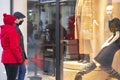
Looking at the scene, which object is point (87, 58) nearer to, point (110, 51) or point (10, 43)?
point (110, 51)

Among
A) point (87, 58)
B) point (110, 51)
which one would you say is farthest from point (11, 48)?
point (110, 51)

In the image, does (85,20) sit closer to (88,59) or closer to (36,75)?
(88,59)

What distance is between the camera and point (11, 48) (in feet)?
20.2

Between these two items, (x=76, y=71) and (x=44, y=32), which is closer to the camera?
(x=76, y=71)

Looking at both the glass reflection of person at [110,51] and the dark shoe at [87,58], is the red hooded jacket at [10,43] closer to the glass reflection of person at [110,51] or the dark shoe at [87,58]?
the dark shoe at [87,58]

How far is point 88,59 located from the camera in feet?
21.3

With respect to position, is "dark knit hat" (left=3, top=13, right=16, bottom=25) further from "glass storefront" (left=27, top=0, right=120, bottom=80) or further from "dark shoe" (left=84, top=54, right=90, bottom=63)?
"dark shoe" (left=84, top=54, right=90, bottom=63)

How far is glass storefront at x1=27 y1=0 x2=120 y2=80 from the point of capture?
6.40m

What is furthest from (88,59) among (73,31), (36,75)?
(36,75)

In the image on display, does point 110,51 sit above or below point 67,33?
below

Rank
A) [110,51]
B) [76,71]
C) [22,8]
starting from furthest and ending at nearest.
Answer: [22,8] < [76,71] < [110,51]

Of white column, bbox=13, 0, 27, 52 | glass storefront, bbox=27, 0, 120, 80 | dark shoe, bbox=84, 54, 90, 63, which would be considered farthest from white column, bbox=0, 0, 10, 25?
dark shoe, bbox=84, 54, 90, 63

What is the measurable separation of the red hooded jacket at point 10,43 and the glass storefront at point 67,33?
1110 mm

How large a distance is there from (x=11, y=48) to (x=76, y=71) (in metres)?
1.27
